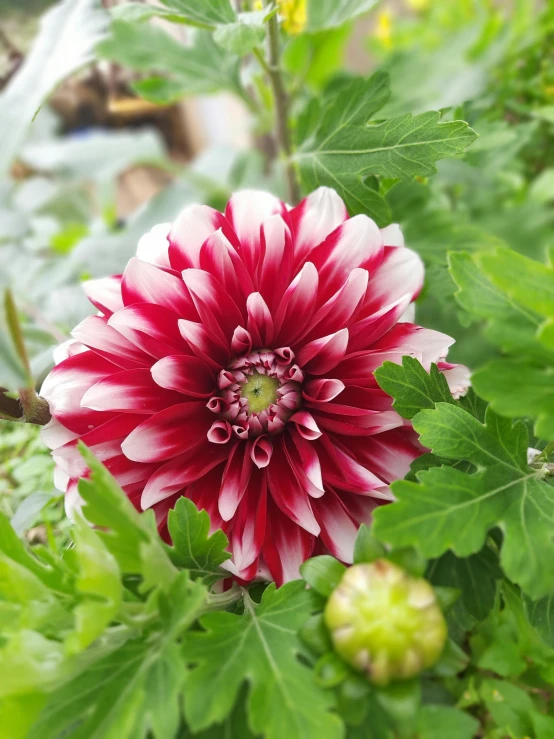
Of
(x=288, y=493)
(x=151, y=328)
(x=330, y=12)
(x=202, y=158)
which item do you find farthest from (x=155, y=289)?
(x=202, y=158)

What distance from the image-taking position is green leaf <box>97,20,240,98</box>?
567 mm

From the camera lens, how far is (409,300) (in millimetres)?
316

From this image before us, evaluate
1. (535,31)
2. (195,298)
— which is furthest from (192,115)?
(195,298)

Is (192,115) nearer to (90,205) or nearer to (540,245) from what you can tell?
(90,205)

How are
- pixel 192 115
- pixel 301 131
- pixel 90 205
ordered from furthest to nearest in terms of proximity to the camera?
pixel 192 115
pixel 90 205
pixel 301 131

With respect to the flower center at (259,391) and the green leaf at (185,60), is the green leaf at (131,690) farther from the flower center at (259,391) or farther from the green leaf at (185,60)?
the green leaf at (185,60)

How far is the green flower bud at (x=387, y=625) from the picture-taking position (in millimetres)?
216

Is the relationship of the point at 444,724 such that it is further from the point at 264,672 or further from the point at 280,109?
the point at 280,109

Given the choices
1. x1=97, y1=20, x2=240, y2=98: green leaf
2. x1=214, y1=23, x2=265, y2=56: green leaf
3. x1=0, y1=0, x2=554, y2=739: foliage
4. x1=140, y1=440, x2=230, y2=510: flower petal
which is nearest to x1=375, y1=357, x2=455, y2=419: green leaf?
x1=0, y1=0, x2=554, y2=739: foliage

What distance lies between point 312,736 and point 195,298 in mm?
207

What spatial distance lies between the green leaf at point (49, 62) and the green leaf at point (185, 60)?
105 millimetres

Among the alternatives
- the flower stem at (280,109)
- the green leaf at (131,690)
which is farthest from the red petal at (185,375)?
the flower stem at (280,109)

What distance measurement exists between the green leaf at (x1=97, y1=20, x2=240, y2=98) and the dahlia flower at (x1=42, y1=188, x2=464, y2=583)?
12.2 inches

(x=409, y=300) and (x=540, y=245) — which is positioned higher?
(x=409, y=300)
